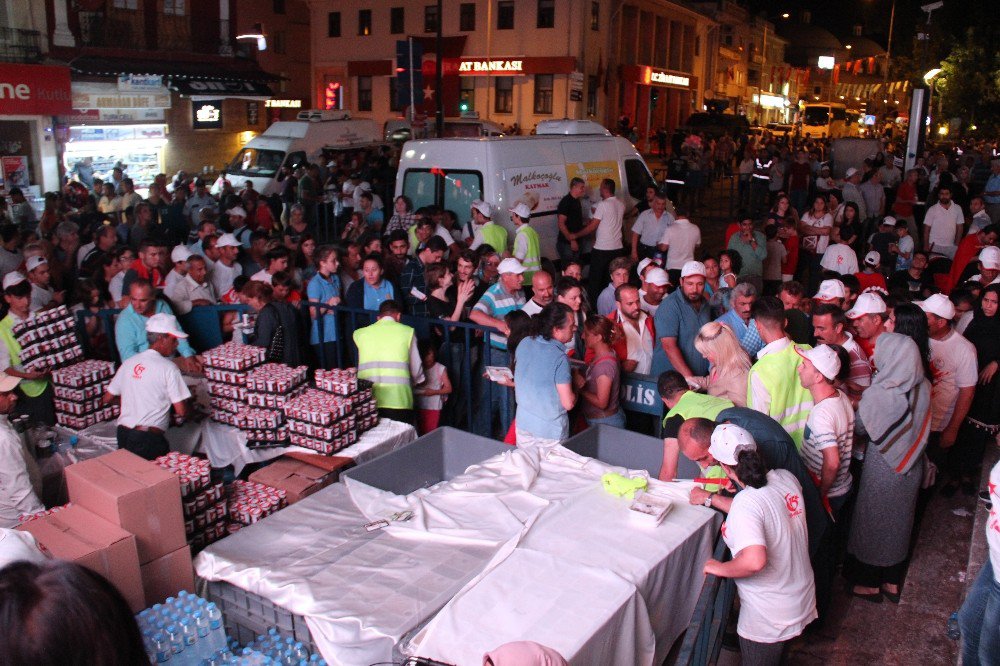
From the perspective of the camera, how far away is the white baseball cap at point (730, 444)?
13.8 ft

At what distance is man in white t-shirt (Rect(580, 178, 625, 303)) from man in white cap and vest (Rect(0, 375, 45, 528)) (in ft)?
27.5

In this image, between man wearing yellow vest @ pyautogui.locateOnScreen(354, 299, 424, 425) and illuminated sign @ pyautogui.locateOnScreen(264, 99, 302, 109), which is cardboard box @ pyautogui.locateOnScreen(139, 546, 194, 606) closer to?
man wearing yellow vest @ pyautogui.locateOnScreen(354, 299, 424, 425)

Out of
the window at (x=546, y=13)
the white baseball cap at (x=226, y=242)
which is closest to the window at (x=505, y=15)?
the window at (x=546, y=13)

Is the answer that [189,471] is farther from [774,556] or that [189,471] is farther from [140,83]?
[140,83]

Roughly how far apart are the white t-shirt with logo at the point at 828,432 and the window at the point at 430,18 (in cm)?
3739

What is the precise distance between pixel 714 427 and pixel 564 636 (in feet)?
5.23

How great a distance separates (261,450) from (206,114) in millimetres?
24553

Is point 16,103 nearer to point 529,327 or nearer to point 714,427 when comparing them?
point 529,327

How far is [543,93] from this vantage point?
3816 cm

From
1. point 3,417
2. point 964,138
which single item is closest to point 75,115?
point 3,417

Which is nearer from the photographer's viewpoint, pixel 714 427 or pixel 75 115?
pixel 714 427

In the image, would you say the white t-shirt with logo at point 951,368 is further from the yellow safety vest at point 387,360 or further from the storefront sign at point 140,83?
the storefront sign at point 140,83

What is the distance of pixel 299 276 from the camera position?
8.91 meters

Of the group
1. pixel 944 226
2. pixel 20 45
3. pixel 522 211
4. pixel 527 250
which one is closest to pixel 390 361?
pixel 527 250
